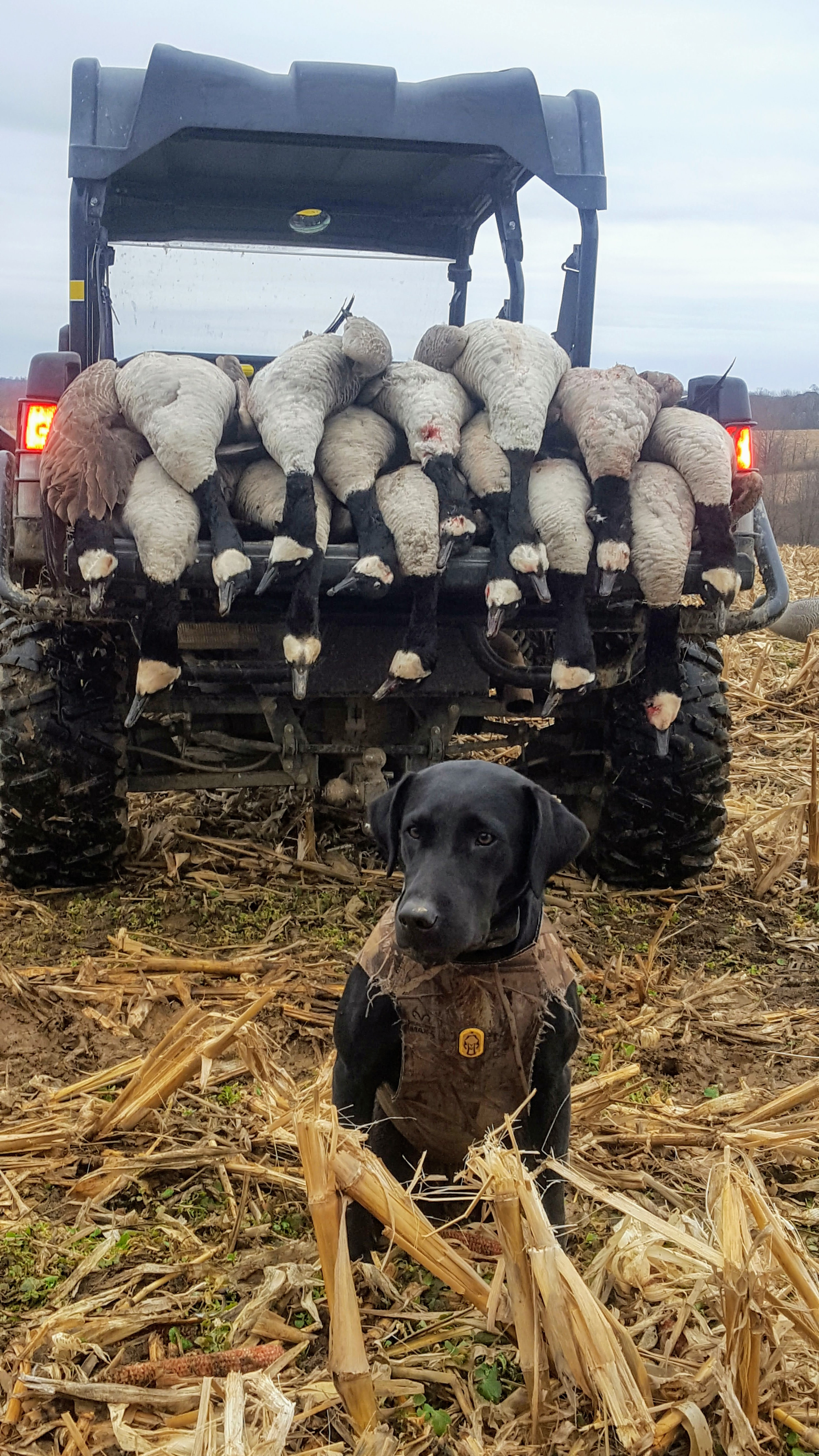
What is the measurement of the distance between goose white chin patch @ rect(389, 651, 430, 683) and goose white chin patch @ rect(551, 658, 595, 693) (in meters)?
0.44

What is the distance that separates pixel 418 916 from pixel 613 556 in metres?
2.00

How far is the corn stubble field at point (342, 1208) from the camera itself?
1.98 m

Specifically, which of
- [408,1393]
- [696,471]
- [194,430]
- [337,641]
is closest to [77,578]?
[194,430]

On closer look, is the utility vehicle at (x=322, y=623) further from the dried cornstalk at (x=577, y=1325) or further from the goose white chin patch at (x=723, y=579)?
the dried cornstalk at (x=577, y=1325)

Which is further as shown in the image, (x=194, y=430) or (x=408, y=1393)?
(x=194, y=430)

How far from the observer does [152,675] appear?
13.5 ft

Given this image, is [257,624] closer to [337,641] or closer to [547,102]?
[337,641]

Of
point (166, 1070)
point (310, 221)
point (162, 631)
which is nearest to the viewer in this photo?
point (166, 1070)

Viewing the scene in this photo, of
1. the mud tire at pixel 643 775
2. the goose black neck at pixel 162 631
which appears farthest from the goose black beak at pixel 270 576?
the mud tire at pixel 643 775

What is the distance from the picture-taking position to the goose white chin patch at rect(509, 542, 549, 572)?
154 inches

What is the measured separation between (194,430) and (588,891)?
2.58m

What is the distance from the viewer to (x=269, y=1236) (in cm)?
270

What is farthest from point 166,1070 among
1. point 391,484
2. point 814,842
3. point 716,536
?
point 814,842

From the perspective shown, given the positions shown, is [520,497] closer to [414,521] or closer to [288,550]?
[414,521]
